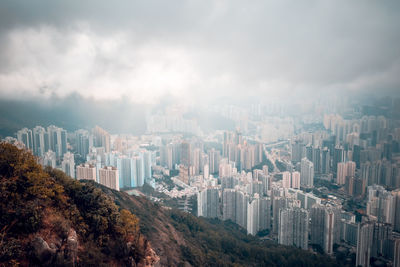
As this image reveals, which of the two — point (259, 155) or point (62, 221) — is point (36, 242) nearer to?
point (62, 221)

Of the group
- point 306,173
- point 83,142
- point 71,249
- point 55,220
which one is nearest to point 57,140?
point 83,142

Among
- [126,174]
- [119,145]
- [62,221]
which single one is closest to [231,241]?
[62,221]

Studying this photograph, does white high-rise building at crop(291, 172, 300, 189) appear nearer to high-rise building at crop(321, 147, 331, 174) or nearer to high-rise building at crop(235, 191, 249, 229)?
high-rise building at crop(321, 147, 331, 174)

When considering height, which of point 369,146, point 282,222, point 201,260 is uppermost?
point 369,146

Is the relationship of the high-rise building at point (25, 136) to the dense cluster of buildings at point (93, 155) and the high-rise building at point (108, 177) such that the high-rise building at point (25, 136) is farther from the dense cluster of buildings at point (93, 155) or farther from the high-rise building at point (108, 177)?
the high-rise building at point (108, 177)

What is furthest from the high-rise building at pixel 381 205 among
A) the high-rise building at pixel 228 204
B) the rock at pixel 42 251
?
the rock at pixel 42 251

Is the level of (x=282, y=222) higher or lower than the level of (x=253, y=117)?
lower
